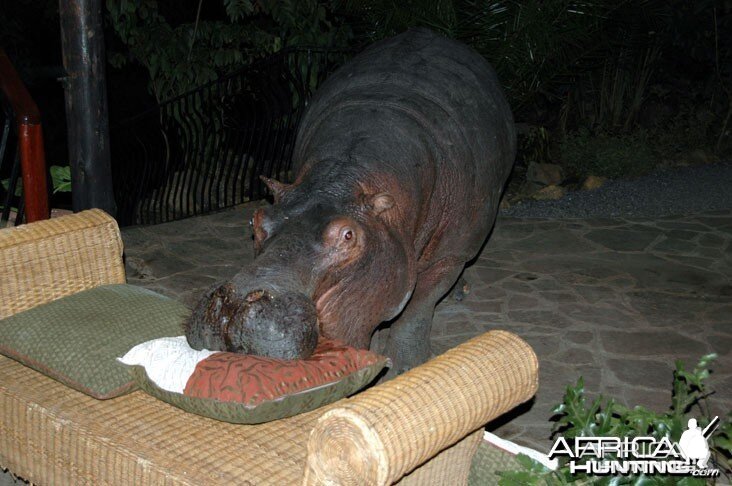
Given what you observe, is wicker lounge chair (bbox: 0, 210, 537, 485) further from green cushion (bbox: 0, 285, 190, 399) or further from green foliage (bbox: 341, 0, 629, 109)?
green foliage (bbox: 341, 0, 629, 109)

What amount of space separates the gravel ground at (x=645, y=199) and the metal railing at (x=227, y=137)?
2108 millimetres

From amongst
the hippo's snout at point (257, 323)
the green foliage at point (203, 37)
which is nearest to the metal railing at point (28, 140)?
the hippo's snout at point (257, 323)

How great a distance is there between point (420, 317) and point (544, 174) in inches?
184

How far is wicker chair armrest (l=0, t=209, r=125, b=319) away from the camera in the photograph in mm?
3162

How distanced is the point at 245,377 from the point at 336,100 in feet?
5.99

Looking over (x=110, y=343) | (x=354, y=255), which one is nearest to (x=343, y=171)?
(x=354, y=255)

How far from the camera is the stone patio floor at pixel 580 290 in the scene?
4.22m

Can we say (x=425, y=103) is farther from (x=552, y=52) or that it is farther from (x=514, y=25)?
(x=552, y=52)

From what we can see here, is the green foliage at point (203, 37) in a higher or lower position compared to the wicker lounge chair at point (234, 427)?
higher

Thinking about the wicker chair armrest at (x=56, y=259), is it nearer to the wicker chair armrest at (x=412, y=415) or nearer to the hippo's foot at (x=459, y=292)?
the wicker chair armrest at (x=412, y=415)

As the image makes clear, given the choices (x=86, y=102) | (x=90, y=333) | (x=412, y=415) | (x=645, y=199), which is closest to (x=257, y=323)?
(x=412, y=415)

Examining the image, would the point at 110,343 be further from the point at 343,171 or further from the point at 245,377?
the point at 343,171

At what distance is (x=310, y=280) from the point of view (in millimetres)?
2631

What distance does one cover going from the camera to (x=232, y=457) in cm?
242
